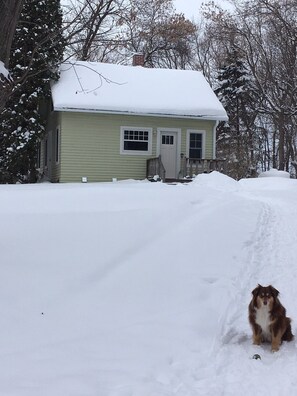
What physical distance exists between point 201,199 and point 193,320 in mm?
7511

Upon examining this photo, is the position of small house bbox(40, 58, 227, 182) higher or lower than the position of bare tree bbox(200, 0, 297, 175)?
lower

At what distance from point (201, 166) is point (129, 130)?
3401mm

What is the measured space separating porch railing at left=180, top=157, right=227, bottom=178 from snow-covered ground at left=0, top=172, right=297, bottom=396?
911 centimetres

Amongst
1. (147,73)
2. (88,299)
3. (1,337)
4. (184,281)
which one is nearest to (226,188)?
(147,73)

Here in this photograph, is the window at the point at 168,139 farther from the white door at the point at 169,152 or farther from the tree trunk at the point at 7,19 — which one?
the tree trunk at the point at 7,19

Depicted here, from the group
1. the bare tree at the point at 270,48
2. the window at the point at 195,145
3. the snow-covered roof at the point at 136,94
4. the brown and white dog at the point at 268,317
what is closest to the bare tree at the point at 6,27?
the brown and white dog at the point at 268,317

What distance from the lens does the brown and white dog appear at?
16.1ft

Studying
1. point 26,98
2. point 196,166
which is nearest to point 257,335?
point 196,166

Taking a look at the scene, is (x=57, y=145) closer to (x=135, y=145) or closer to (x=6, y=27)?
(x=135, y=145)

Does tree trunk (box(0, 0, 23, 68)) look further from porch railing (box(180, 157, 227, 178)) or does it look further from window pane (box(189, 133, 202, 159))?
window pane (box(189, 133, 202, 159))

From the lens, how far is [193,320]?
5773 mm

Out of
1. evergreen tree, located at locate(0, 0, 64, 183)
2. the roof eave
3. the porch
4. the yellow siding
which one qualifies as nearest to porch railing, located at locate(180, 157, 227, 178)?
the porch

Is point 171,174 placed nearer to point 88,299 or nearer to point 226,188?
point 226,188

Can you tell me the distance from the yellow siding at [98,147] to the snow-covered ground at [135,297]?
9173mm
